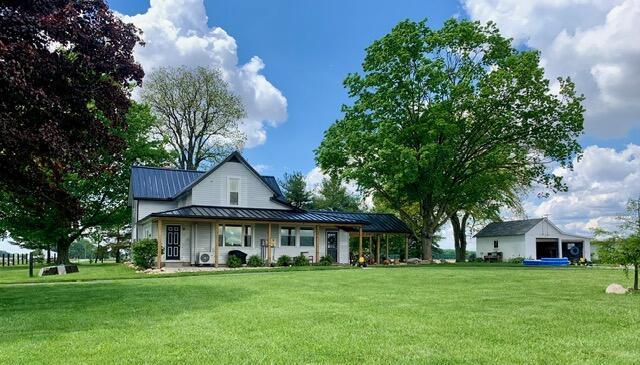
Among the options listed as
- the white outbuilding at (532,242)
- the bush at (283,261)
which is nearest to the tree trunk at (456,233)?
the white outbuilding at (532,242)

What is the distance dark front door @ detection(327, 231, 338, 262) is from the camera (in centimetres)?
3228

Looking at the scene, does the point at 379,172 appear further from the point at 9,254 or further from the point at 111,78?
the point at 9,254

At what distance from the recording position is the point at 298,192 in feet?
165

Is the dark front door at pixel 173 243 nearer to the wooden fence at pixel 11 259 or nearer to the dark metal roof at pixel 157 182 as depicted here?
the dark metal roof at pixel 157 182

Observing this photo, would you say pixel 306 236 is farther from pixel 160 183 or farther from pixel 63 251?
pixel 63 251

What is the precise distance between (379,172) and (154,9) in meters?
16.0

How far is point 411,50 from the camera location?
103 ft

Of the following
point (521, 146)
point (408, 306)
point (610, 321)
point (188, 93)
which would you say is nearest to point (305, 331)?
point (408, 306)

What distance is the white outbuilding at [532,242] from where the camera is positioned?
46.0m

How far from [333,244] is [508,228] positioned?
940 inches

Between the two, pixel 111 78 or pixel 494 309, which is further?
pixel 111 78

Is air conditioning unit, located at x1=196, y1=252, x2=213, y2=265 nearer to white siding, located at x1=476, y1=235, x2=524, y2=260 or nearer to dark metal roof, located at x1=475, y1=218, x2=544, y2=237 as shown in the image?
white siding, located at x1=476, y1=235, x2=524, y2=260

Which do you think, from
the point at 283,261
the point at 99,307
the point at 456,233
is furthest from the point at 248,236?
the point at 456,233

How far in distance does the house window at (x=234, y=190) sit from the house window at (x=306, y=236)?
14.6 feet
